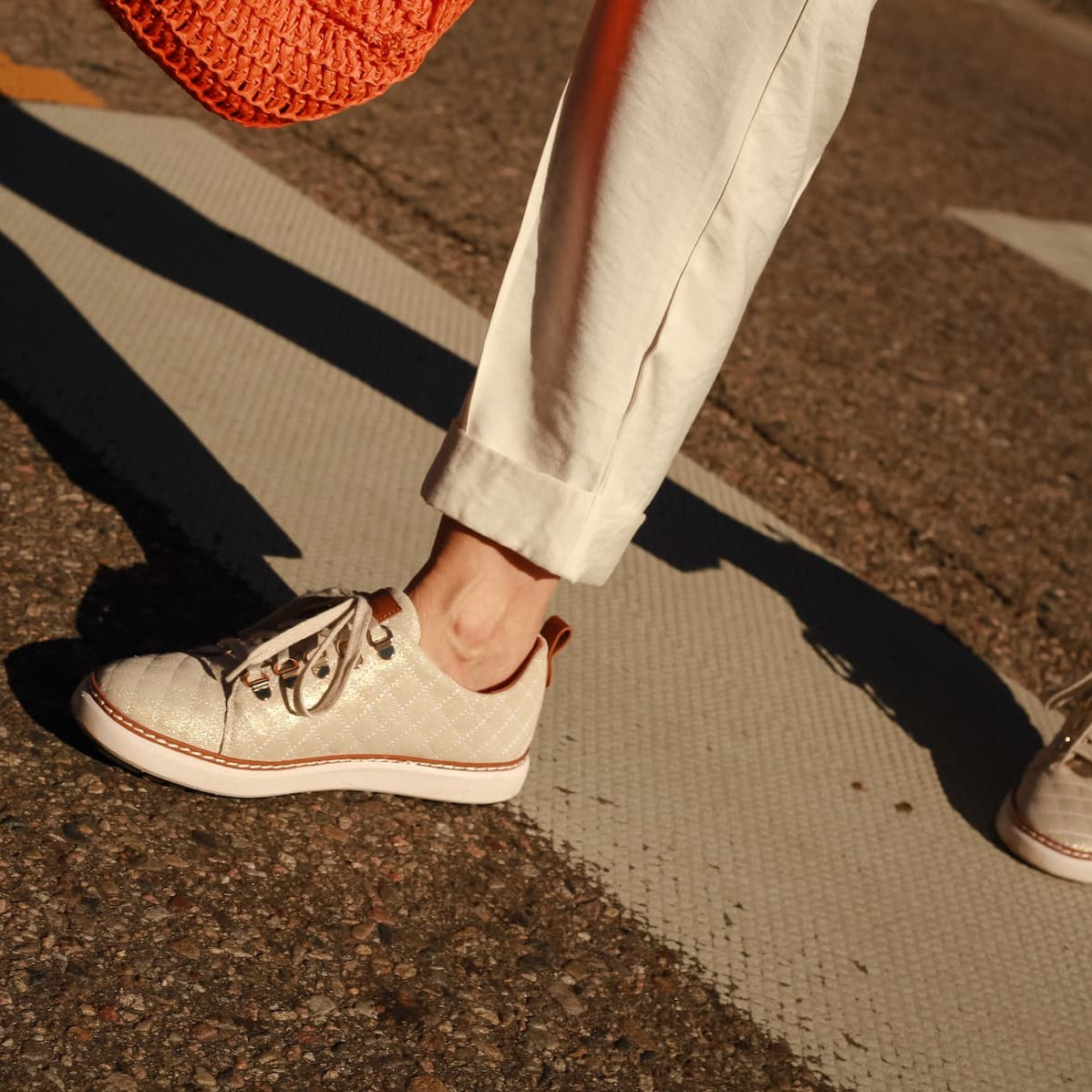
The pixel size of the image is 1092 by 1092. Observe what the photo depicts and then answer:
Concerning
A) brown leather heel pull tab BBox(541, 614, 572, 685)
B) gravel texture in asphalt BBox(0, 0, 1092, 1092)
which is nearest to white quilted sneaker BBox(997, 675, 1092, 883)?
gravel texture in asphalt BBox(0, 0, 1092, 1092)

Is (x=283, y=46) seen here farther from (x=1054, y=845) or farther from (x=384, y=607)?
(x=1054, y=845)

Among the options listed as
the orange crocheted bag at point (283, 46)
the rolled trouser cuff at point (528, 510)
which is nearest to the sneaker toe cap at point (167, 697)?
the rolled trouser cuff at point (528, 510)

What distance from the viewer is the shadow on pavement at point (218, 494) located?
5.60ft

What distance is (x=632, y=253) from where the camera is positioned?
131 centimetres

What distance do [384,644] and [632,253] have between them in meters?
0.47

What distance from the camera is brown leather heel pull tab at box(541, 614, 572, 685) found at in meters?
1.57

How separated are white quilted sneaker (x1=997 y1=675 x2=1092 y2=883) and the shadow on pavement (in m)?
0.06

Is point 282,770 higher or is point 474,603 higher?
point 474,603

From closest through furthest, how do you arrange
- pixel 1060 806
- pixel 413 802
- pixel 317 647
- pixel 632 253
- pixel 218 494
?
pixel 632 253
pixel 317 647
pixel 413 802
pixel 1060 806
pixel 218 494

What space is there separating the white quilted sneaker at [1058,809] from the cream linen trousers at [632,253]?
2.32 ft

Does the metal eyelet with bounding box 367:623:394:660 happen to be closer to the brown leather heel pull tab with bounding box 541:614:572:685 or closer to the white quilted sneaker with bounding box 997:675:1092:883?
the brown leather heel pull tab with bounding box 541:614:572:685

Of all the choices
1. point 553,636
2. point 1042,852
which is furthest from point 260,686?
point 1042,852

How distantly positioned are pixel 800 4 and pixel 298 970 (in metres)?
0.96

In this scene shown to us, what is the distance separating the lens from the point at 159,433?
79.5 inches
